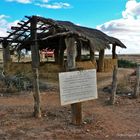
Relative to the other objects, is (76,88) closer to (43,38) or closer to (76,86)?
(76,86)

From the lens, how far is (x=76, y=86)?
341 inches

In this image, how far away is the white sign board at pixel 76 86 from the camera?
27.9 ft

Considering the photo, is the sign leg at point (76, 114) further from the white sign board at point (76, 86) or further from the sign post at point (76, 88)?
the white sign board at point (76, 86)

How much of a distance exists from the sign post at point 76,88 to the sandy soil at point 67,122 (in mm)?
401

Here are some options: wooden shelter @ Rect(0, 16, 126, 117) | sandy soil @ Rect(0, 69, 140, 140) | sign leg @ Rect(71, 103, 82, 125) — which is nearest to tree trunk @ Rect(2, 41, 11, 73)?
wooden shelter @ Rect(0, 16, 126, 117)

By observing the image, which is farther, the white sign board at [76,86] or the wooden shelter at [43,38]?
the wooden shelter at [43,38]

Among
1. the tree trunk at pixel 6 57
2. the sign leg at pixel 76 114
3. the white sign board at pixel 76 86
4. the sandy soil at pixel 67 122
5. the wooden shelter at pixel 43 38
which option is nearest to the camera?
the sandy soil at pixel 67 122

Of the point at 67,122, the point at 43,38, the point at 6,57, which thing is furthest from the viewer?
the point at 6,57

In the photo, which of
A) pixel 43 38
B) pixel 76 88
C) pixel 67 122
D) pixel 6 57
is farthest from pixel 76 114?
pixel 6 57

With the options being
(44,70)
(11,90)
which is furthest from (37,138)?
(44,70)

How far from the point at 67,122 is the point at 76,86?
97cm

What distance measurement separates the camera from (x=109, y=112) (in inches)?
416

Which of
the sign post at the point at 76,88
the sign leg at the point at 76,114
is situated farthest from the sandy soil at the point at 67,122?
the sign post at the point at 76,88

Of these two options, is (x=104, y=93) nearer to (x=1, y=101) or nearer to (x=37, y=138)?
(x=1, y=101)
